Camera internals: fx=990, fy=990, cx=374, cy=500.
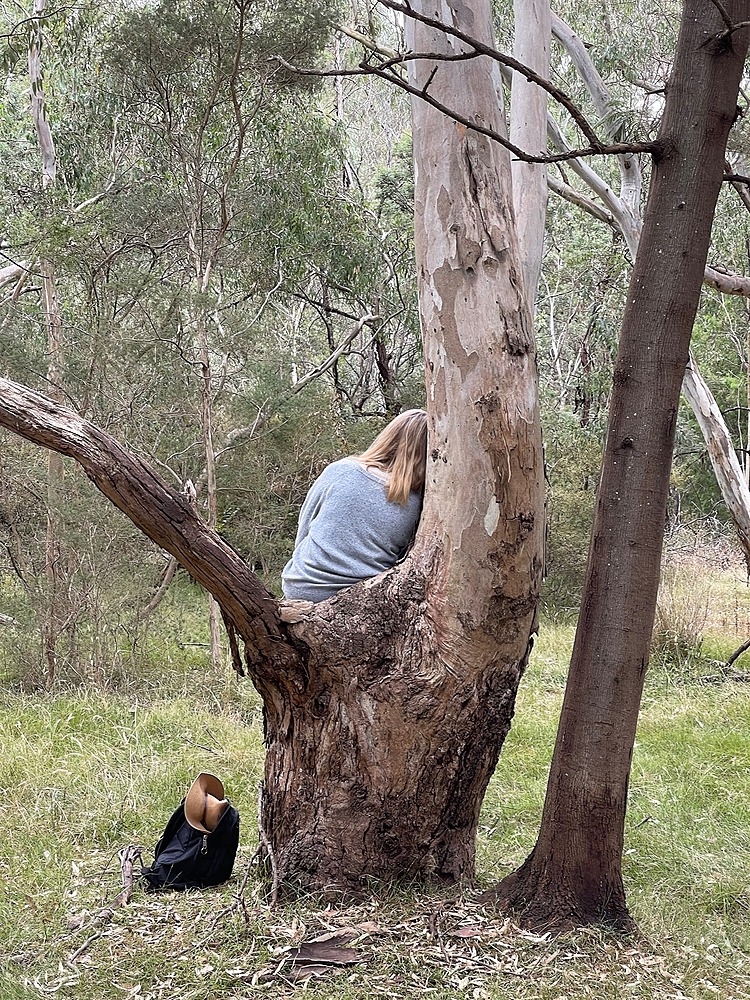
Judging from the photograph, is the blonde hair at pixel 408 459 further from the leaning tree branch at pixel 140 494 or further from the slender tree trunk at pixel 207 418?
the slender tree trunk at pixel 207 418

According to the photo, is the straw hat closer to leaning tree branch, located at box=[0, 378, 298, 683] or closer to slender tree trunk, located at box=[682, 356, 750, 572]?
leaning tree branch, located at box=[0, 378, 298, 683]

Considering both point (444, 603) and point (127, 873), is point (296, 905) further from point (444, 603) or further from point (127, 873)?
point (444, 603)

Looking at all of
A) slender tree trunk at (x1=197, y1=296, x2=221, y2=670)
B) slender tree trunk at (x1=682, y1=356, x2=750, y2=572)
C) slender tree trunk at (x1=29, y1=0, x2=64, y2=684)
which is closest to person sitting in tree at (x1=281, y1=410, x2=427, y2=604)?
slender tree trunk at (x1=197, y1=296, x2=221, y2=670)

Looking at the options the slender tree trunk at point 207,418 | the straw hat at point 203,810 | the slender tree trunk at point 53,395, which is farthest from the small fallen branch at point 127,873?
the slender tree trunk at point 53,395

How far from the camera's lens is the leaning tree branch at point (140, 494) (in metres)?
2.72

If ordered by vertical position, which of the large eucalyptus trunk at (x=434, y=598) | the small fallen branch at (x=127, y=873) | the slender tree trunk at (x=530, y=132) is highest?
the slender tree trunk at (x=530, y=132)

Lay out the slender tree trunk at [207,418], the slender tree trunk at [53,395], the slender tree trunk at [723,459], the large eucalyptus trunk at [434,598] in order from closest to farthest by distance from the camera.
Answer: the large eucalyptus trunk at [434,598] < the slender tree trunk at [207,418] < the slender tree trunk at [53,395] < the slender tree trunk at [723,459]

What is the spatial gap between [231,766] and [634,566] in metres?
2.78

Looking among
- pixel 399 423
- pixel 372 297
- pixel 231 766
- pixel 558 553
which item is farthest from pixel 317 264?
pixel 399 423

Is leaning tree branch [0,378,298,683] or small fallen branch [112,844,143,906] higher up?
leaning tree branch [0,378,298,683]

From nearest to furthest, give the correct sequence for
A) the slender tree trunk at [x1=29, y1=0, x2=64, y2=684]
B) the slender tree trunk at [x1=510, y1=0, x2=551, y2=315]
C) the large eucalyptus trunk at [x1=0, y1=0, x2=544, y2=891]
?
the large eucalyptus trunk at [x1=0, y1=0, x2=544, y2=891] < the slender tree trunk at [x1=510, y1=0, x2=551, y2=315] < the slender tree trunk at [x1=29, y1=0, x2=64, y2=684]

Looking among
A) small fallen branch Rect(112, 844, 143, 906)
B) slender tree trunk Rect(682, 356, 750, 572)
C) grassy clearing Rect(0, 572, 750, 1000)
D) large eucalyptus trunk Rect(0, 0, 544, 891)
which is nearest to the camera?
grassy clearing Rect(0, 572, 750, 1000)

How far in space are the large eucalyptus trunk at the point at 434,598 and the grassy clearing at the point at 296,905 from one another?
0.25 m

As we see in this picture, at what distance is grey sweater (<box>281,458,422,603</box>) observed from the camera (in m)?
3.21
